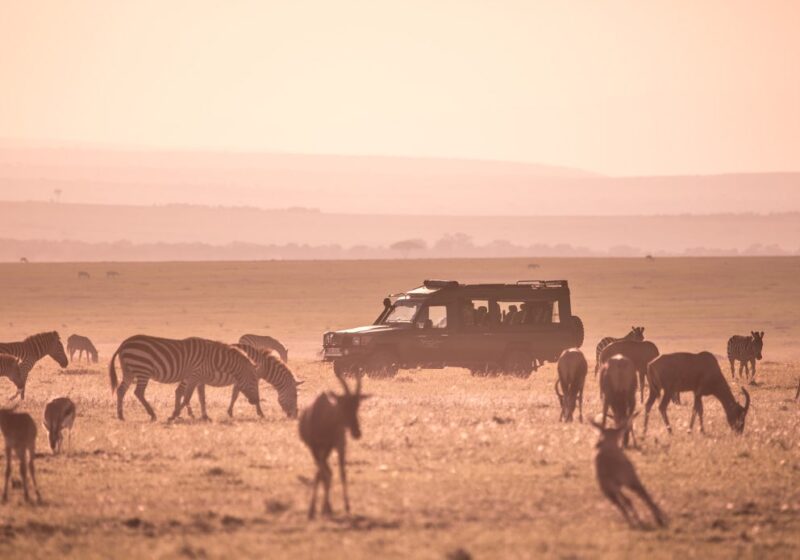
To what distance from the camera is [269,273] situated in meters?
109

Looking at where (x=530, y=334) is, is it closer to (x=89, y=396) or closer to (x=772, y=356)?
(x=89, y=396)

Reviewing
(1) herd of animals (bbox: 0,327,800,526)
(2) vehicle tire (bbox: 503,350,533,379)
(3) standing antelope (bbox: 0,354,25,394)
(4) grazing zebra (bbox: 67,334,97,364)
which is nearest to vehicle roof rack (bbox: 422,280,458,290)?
(2) vehicle tire (bbox: 503,350,533,379)

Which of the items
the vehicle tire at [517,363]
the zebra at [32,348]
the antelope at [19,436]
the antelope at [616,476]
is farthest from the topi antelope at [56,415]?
the vehicle tire at [517,363]

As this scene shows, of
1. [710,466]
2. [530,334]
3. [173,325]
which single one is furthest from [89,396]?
[173,325]

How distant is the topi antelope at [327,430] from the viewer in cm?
1511

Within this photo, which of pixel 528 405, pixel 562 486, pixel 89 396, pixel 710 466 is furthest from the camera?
pixel 89 396

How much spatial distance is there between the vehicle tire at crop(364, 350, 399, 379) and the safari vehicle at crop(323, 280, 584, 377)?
0.08ft

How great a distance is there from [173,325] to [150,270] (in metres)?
43.3

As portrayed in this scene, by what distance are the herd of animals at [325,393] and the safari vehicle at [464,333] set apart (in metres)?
7.22

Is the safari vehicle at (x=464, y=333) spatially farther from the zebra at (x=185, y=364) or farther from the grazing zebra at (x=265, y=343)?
the zebra at (x=185, y=364)

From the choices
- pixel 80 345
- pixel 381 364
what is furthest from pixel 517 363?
pixel 80 345

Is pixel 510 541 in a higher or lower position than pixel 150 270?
lower

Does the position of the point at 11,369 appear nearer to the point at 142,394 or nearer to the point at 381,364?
the point at 142,394

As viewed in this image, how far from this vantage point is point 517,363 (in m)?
36.2
